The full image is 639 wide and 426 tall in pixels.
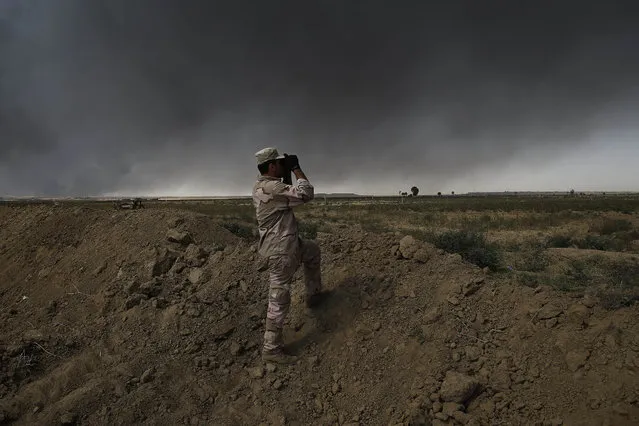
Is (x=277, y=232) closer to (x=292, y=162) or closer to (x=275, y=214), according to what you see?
(x=275, y=214)

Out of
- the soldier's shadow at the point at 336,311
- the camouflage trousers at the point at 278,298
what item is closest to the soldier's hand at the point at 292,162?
the camouflage trousers at the point at 278,298

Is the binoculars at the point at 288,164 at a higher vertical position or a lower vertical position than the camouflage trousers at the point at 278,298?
higher

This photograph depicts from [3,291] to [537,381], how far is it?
1073cm

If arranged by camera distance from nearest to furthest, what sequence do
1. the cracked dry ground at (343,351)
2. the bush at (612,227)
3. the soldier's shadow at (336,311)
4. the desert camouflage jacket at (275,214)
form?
the cracked dry ground at (343,351) < the desert camouflage jacket at (275,214) < the soldier's shadow at (336,311) < the bush at (612,227)

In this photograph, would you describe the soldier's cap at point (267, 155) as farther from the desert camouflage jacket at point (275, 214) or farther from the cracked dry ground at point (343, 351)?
the cracked dry ground at point (343, 351)

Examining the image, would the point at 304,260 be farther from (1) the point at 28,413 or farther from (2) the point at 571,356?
(1) the point at 28,413

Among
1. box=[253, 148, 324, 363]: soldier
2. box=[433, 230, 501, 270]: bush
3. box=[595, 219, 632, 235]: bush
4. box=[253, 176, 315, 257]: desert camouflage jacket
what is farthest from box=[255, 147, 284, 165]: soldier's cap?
box=[595, 219, 632, 235]: bush

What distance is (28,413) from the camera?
429cm

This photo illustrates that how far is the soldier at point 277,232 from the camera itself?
14.9 feet

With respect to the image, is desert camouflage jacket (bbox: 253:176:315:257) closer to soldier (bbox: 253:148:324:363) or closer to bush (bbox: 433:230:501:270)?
soldier (bbox: 253:148:324:363)

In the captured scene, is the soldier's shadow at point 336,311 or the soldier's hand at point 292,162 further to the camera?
the soldier's shadow at point 336,311

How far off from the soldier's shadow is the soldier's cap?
1.99 m

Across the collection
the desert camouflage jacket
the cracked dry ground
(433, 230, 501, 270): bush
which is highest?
the desert camouflage jacket

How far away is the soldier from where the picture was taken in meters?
4.55
